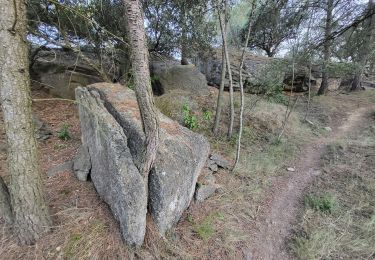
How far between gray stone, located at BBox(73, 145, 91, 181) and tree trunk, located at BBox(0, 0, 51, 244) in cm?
81

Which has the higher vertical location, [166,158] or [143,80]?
[143,80]

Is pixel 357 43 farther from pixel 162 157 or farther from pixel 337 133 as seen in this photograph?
pixel 162 157

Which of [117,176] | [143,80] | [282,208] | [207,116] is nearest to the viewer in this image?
[143,80]

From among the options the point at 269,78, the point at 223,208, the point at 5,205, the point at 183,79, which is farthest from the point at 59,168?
the point at 269,78

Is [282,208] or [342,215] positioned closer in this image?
[342,215]

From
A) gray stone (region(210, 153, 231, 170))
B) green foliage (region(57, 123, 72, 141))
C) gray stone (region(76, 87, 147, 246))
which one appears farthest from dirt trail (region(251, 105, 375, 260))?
green foliage (region(57, 123, 72, 141))

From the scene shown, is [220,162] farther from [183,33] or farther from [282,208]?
[183,33]

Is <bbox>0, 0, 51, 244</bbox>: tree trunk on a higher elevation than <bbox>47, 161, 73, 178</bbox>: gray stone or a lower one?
higher

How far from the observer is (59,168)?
3484 mm

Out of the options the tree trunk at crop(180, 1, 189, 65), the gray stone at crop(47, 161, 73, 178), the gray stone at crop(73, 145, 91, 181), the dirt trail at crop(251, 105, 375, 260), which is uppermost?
the tree trunk at crop(180, 1, 189, 65)

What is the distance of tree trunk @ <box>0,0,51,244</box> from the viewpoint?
1960mm

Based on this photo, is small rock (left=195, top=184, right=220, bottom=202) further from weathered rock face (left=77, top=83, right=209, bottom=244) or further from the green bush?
the green bush

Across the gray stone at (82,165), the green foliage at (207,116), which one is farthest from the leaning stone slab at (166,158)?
the green foliage at (207,116)

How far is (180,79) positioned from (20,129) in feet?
19.8
